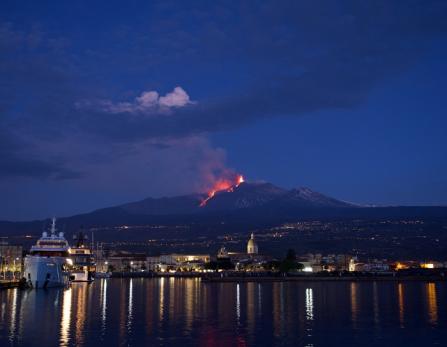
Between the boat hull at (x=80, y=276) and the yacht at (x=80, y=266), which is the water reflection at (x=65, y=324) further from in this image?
the yacht at (x=80, y=266)

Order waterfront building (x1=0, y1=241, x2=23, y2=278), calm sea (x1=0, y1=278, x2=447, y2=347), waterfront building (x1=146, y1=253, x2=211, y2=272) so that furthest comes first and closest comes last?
waterfront building (x1=146, y1=253, x2=211, y2=272), waterfront building (x1=0, y1=241, x2=23, y2=278), calm sea (x1=0, y1=278, x2=447, y2=347)

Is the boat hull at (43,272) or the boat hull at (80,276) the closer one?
the boat hull at (43,272)

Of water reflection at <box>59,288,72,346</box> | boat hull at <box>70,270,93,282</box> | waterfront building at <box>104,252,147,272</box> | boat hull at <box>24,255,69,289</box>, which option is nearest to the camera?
water reflection at <box>59,288,72,346</box>

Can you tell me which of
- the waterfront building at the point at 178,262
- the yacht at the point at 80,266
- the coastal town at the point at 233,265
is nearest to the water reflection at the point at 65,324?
the coastal town at the point at 233,265

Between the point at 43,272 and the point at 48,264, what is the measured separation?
859 millimetres

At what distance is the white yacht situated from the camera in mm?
51594

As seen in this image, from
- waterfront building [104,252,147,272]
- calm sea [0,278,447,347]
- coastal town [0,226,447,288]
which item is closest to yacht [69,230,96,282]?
coastal town [0,226,447,288]

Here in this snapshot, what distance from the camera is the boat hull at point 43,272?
2023 inches

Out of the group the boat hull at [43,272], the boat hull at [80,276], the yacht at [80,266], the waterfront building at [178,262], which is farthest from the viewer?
the waterfront building at [178,262]

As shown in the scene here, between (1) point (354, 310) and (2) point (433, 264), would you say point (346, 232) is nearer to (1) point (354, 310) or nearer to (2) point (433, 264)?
(2) point (433, 264)

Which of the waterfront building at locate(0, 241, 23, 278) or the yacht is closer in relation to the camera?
the waterfront building at locate(0, 241, 23, 278)

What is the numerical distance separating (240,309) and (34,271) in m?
25.4

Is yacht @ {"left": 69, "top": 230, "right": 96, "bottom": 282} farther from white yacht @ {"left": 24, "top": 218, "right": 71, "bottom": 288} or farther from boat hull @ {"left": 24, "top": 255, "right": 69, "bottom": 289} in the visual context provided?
boat hull @ {"left": 24, "top": 255, "right": 69, "bottom": 289}

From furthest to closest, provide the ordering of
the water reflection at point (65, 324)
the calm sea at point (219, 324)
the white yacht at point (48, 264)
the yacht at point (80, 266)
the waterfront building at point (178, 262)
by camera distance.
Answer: the waterfront building at point (178, 262) < the yacht at point (80, 266) < the white yacht at point (48, 264) < the calm sea at point (219, 324) < the water reflection at point (65, 324)
